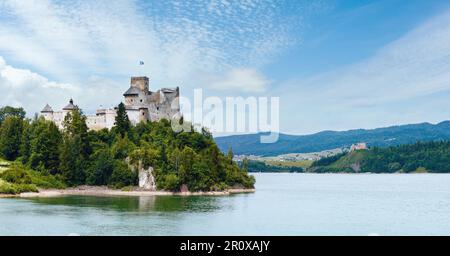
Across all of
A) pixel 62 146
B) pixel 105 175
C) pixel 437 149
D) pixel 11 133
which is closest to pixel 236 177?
pixel 105 175

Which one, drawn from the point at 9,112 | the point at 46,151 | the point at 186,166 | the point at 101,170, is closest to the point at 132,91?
the point at 101,170

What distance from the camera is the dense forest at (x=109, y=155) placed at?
64938mm

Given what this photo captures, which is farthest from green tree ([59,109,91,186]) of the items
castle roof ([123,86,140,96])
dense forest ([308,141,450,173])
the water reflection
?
dense forest ([308,141,450,173])

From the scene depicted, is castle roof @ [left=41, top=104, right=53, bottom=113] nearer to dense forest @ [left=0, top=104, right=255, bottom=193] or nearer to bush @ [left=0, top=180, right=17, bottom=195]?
dense forest @ [left=0, top=104, right=255, bottom=193]

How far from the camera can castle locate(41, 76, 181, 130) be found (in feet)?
240

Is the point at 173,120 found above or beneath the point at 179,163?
above

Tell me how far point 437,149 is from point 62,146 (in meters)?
134

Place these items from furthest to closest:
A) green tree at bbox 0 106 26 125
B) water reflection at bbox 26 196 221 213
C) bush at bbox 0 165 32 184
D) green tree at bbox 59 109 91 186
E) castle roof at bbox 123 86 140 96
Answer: green tree at bbox 0 106 26 125, castle roof at bbox 123 86 140 96, green tree at bbox 59 109 91 186, bush at bbox 0 165 32 184, water reflection at bbox 26 196 221 213

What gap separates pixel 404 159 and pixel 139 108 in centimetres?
12191

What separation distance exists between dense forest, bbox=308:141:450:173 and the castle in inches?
4498

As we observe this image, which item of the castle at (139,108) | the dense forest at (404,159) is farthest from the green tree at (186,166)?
the dense forest at (404,159)
